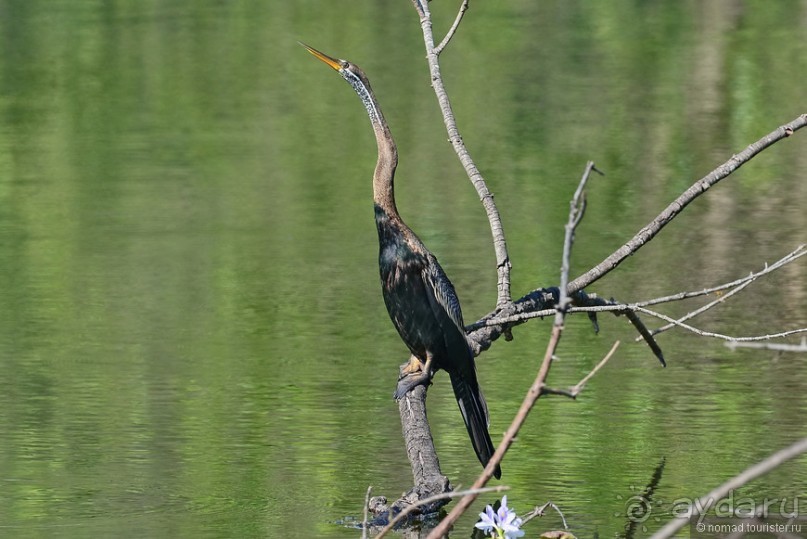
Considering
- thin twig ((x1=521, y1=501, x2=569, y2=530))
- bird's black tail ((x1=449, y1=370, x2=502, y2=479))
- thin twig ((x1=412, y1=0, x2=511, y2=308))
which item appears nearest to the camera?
thin twig ((x1=521, y1=501, x2=569, y2=530))

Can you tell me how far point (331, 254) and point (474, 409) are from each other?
4406 mm

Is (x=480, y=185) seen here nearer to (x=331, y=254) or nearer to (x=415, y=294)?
(x=415, y=294)

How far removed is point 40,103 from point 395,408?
358 inches

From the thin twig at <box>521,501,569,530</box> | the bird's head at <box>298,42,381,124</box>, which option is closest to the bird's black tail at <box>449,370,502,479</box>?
the thin twig at <box>521,501,569,530</box>

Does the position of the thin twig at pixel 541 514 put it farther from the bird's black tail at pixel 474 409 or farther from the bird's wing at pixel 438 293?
the bird's wing at pixel 438 293

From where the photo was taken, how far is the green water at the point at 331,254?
597cm

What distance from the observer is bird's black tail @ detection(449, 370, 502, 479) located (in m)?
5.36

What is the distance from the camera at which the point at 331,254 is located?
9.73 meters

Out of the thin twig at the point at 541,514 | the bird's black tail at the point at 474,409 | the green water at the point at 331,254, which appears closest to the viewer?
the thin twig at the point at 541,514

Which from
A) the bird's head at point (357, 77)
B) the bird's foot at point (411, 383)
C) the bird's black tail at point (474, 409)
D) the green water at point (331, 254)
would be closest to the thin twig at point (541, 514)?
the green water at point (331, 254)

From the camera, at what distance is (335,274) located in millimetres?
9297

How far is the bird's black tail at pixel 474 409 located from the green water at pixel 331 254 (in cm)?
28

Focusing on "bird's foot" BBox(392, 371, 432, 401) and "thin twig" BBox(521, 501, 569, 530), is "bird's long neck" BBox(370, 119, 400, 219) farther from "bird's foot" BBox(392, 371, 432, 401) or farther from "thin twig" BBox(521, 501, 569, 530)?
"thin twig" BBox(521, 501, 569, 530)

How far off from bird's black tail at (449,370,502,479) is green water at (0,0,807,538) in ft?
0.92
